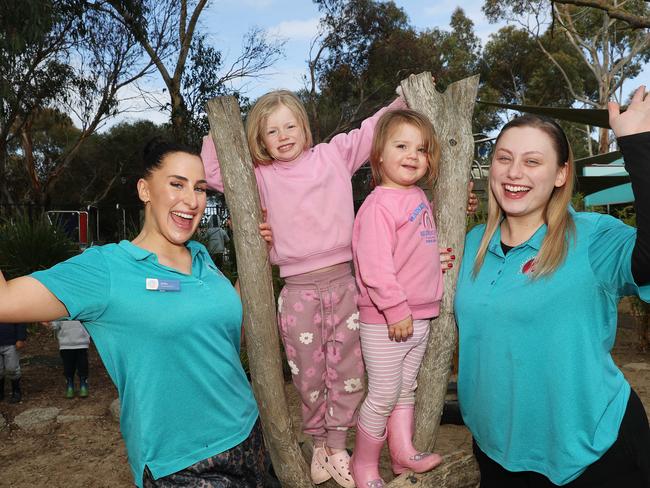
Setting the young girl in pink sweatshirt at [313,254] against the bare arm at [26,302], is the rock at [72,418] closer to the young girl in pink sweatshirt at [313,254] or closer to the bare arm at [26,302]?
the young girl in pink sweatshirt at [313,254]

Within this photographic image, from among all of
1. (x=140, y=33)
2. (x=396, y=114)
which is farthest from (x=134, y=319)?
(x=140, y=33)

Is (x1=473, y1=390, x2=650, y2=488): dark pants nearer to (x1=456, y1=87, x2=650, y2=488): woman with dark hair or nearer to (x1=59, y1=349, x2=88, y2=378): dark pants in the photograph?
(x1=456, y1=87, x2=650, y2=488): woman with dark hair

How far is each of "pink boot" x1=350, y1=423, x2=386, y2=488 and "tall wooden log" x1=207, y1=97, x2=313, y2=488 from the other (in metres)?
0.41

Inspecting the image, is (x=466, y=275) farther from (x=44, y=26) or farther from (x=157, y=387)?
(x=44, y=26)

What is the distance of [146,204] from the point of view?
7.02 feet

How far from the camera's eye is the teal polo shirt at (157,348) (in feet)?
6.07

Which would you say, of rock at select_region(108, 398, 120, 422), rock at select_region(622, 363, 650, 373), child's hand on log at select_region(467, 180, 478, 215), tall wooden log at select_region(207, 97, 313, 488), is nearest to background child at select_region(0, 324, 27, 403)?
rock at select_region(108, 398, 120, 422)

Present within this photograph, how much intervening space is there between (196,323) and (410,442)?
1294 millimetres

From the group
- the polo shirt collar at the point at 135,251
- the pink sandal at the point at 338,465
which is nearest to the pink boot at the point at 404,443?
the pink sandal at the point at 338,465

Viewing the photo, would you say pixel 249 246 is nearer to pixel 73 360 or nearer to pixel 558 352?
pixel 558 352

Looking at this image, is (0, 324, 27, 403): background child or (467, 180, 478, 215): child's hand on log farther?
(0, 324, 27, 403): background child

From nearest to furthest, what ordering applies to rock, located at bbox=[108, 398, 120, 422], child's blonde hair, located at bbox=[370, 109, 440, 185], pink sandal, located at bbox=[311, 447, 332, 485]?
child's blonde hair, located at bbox=[370, 109, 440, 185], pink sandal, located at bbox=[311, 447, 332, 485], rock, located at bbox=[108, 398, 120, 422]

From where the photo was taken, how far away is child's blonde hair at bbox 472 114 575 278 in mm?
1998

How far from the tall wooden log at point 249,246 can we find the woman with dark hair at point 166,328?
51 cm
